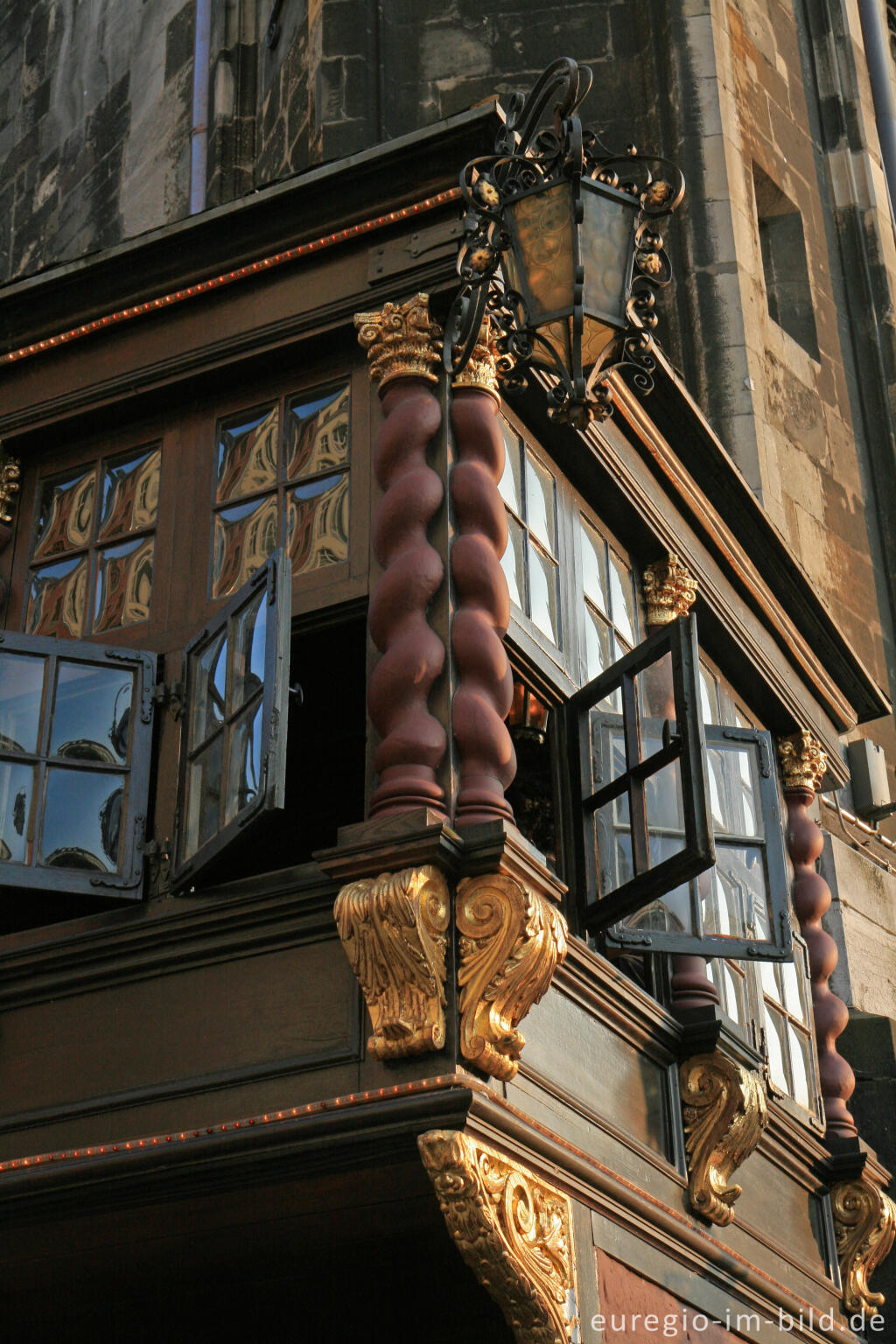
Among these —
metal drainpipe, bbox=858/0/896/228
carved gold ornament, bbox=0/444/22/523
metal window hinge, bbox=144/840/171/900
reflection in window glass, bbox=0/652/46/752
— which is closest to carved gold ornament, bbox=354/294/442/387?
reflection in window glass, bbox=0/652/46/752

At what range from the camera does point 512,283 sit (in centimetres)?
746

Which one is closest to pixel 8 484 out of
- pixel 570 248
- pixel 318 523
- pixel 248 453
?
pixel 248 453

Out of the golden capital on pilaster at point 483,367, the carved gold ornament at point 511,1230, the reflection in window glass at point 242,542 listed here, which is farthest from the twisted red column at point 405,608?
the carved gold ornament at point 511,1230

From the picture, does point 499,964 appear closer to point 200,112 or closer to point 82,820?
point 82,820

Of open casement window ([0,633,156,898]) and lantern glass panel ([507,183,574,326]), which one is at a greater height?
lantern glass panel ([507,183,574,326])

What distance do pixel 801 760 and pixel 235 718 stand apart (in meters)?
5.36

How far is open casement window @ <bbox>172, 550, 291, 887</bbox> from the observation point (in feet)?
25.6

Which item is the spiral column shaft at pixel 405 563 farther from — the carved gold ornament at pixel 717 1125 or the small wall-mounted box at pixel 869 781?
the small wall-mounted box at pixel 869 781

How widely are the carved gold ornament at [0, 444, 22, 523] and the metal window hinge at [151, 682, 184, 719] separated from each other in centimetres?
169

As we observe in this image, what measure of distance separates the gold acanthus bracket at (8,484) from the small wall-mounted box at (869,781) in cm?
868

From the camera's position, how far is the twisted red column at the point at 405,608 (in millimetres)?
7875

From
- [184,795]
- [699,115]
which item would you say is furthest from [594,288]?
[699,115]

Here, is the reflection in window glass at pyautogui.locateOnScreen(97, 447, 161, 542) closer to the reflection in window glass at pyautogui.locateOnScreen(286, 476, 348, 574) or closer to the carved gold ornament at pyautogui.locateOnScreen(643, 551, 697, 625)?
the reflection in window glass at pyautogui.locateOnScreen(286, 476, 348, 574)

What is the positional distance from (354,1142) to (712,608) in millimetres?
5052
